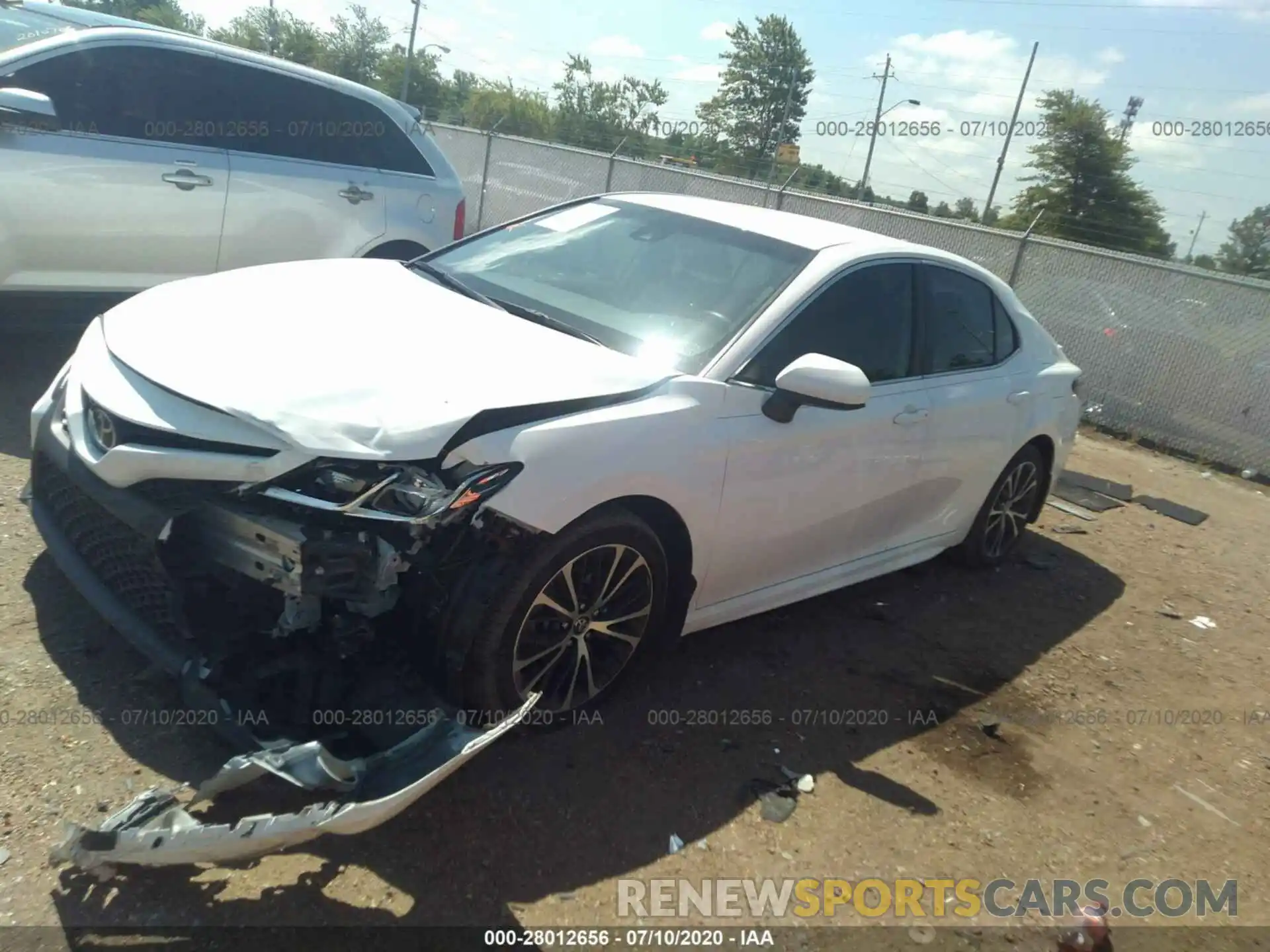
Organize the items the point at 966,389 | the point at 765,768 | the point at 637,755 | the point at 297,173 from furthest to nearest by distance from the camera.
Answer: the point at 297,173, the point at 966,389, the point at 765,768, the point at 637,755

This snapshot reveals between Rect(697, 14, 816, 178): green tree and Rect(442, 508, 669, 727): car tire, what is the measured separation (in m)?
43.0

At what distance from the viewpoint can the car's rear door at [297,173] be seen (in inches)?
234

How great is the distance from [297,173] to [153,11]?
1751 inches

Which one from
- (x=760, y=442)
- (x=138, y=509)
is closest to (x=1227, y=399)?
(x=760, y=442)

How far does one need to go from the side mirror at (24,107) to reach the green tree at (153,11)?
3237 cm

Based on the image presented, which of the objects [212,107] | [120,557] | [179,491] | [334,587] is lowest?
[120,557]

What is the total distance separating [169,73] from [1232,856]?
21.3 ft

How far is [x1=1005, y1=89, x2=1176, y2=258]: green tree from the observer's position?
28.7 meters

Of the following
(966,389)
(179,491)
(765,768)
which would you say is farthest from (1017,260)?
(179,491)

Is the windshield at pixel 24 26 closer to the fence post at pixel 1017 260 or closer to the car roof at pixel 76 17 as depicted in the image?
the car roof at pixel 76 17

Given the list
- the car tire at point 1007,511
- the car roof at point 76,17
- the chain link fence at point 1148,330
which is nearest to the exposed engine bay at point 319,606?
the car tire at point 1007,511

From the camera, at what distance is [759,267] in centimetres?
391

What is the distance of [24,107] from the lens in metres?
4.75

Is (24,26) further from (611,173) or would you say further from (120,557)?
(611,173)
